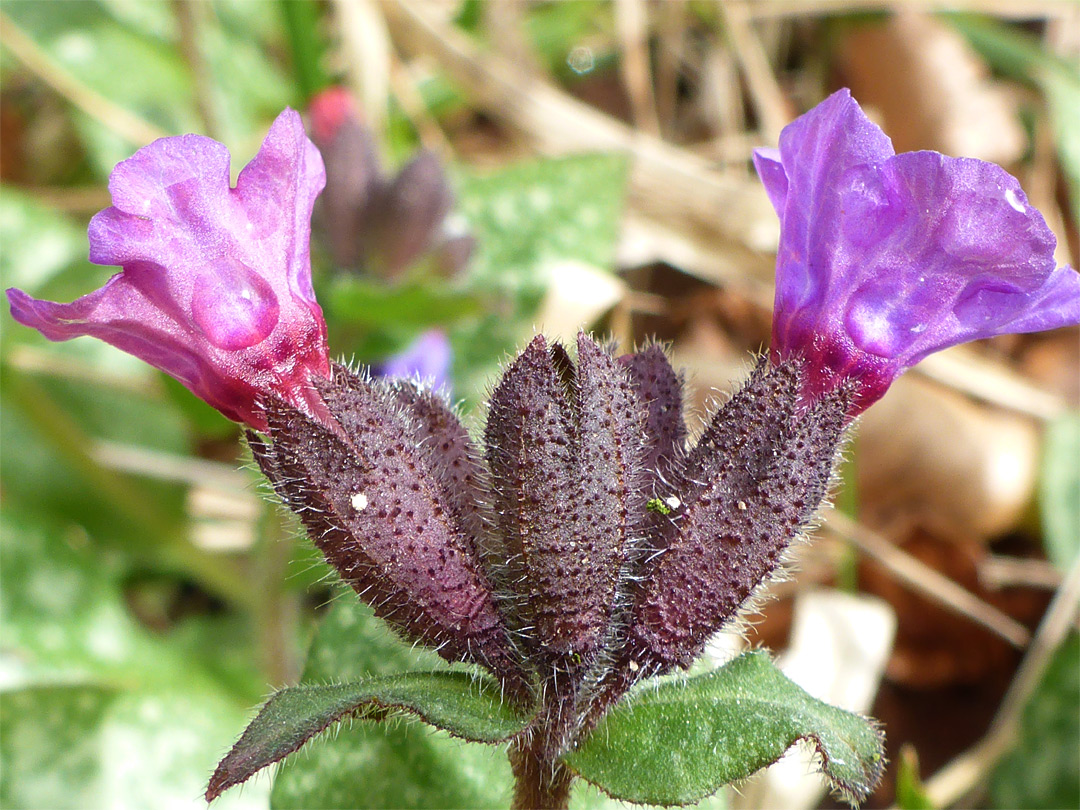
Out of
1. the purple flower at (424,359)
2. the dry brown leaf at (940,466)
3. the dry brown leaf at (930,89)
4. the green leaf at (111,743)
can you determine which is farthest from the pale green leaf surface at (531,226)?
the dry brown leaf at (930,89)

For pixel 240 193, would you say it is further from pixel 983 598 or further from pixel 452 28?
pixel 452 28

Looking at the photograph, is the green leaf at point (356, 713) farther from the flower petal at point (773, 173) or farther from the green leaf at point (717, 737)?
the flower petal at point (773, 173)

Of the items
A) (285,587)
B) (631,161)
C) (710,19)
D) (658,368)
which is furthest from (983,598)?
(710,19)

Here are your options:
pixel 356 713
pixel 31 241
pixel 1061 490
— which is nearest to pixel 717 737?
pixel 356 713

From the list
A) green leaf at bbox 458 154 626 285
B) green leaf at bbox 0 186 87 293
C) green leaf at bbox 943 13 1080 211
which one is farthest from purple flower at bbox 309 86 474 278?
green leaf at bbox 943 13 1080 211

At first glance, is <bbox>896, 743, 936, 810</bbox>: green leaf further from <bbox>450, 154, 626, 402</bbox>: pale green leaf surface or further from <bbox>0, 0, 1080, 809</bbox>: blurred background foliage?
<bbox>450, 154, 626, 402</bbox>: pale green leaf surface

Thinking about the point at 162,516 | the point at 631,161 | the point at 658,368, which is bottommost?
the point at 162,516

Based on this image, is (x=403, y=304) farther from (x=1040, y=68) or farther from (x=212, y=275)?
(x=1040, y=68)
